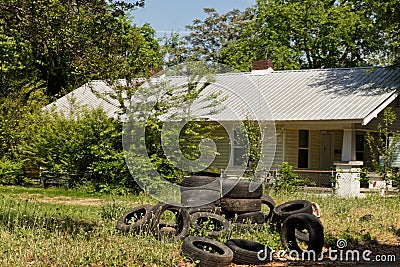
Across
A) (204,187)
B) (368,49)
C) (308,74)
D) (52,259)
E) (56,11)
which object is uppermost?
(368,49)

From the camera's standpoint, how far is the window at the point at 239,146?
1018 inches

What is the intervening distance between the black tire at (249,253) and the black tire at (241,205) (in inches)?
89.8

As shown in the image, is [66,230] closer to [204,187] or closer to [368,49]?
[204,187]

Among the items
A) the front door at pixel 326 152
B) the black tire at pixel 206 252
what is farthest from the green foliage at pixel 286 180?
the black tire at pixel 206 252

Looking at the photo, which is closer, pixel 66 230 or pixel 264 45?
pixel 66 230

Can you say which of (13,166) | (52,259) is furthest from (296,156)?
(52,259)

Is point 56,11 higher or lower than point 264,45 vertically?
lower

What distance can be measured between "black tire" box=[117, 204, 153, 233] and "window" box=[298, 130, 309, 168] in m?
16.3

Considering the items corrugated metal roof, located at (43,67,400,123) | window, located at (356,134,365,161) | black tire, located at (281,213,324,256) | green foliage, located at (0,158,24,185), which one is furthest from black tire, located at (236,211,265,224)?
window, located at (356,134,365,161)

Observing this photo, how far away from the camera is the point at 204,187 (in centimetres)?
1346

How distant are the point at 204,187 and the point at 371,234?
12.0 ft

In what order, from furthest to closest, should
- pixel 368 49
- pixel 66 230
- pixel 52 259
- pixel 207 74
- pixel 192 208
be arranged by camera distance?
1. pixel 368 49
2. pixel 207 74
3. pixel 192 208
4. pixel 66 230
5. pixel 52 259

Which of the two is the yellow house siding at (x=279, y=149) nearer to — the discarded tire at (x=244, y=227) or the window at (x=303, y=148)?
the window at (x=303, y=148)

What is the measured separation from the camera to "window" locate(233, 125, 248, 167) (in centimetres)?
2586
